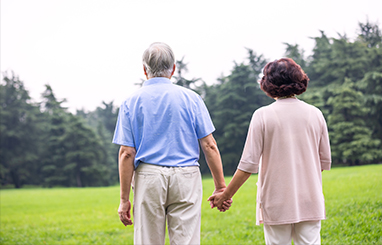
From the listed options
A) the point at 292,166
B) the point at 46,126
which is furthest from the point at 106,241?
the point at 46,126

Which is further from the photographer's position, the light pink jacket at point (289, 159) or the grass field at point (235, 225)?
the grass field at point (235, 225)

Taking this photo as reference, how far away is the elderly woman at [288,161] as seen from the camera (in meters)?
2.25

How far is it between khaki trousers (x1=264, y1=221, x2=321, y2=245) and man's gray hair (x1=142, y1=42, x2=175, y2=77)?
4.50 feet

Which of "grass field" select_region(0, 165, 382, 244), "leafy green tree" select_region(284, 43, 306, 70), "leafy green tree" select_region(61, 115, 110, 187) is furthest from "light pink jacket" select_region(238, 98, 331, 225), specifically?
"leafy green tree" select_region(61, 115, 110, 187)

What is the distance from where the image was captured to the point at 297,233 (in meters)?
2.31

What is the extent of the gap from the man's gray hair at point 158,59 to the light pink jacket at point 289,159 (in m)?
0.78

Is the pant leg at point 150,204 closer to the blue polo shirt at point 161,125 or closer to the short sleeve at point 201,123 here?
the blue polo shirt at point 161,125

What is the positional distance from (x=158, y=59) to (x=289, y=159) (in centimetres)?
119

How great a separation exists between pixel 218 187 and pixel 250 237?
3200 millimetres

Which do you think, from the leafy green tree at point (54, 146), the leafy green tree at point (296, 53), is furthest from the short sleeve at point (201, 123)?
the leafy green tree at point (54, 146)

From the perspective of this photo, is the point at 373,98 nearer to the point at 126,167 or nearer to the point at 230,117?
the point at 230,117

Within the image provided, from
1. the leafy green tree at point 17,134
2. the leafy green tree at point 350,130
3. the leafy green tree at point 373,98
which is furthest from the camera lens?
the leafy green tree at point 17,134

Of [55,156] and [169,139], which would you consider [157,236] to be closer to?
[169,139]

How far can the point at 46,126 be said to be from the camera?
37438mm
